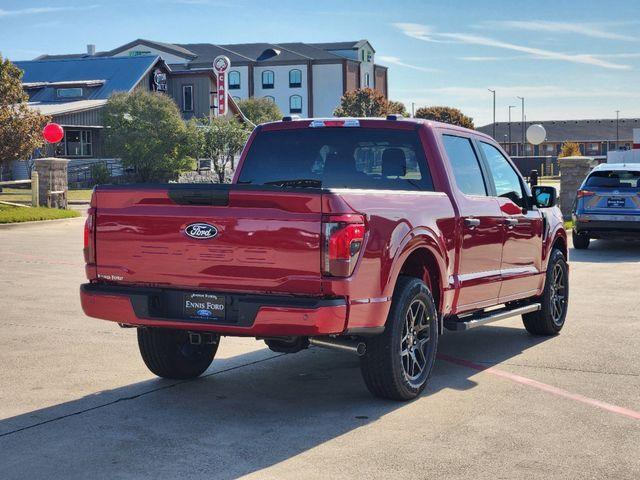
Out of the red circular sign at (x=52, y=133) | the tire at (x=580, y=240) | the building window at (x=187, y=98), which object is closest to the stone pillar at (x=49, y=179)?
the red circular sign at (x=52, y=133)

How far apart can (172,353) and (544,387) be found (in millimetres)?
2840

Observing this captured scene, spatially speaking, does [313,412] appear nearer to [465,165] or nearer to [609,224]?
[465,165]

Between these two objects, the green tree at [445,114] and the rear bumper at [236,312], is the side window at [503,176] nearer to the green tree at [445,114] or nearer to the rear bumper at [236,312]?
the rear bumper at [236,312]

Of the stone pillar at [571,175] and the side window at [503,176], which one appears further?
the stone pillar at [571,175]

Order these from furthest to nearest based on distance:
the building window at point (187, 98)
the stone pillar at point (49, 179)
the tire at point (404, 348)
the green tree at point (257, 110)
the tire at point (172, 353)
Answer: the green tree at point (257, 110) → the building window at point (187, 98) → the stone pillar at point (49, 179) → the tire at point (172, 353) → the tire at point (404, 348)

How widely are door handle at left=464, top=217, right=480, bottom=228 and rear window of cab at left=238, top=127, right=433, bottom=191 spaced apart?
427mm

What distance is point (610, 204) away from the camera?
65.5 feet

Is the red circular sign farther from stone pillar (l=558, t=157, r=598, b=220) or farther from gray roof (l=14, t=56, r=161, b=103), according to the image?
gray roof (l=14, t=56, r=161, b=103)

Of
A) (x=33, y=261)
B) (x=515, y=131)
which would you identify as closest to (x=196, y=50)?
(x=515, y=131)

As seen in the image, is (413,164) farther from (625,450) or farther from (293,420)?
(625,450)

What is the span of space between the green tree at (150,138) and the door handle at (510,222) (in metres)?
48.2

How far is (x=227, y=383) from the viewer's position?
780 centimetres

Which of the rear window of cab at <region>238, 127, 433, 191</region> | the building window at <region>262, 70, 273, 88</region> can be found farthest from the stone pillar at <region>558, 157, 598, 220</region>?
the building window at <region>262, 70, 273, 88</region>

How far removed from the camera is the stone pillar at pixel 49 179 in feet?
105
